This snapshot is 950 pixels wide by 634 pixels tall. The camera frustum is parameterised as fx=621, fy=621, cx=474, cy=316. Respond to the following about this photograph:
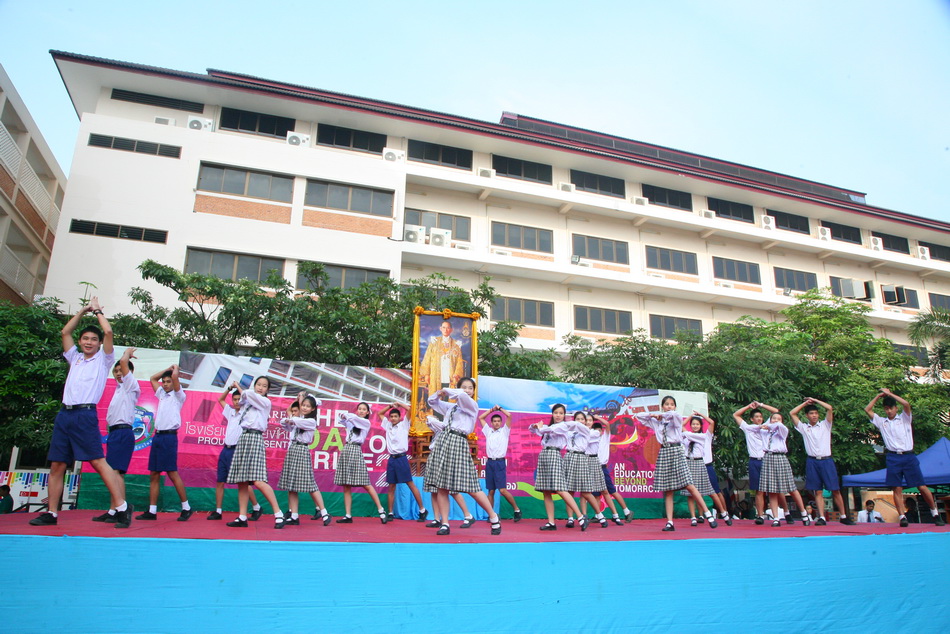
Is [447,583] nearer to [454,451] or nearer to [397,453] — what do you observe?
[454,451]

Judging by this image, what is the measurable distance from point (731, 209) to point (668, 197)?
9.72ft

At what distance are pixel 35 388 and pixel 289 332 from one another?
14.0 feet

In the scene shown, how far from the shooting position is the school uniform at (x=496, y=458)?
9047 millimetres

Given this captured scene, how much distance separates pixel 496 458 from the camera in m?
9.09

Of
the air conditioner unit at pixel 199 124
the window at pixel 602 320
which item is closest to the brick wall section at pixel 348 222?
the air conditioner unit at pixel 199 124

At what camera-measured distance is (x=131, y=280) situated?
52.6ft

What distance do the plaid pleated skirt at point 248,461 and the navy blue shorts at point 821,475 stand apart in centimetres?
738

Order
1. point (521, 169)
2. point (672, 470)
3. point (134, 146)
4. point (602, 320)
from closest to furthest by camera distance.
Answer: point (672, 470) → point (134, 146) → point (602, 320) → point (521, 169)

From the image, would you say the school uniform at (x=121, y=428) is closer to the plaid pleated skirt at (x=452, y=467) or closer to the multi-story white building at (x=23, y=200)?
the plaid pleated skirt at (x=452, y=467)

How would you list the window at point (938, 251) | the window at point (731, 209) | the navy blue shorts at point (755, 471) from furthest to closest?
the window at point (938, 251), the window at point (731, 209), the navy blue shorts at point (755, 471)

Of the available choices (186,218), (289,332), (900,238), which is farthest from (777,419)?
(900,238)

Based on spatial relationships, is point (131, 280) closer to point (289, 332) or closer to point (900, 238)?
point (289, 332)

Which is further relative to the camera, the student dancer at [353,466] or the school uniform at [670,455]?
the student dancer at [353,466]

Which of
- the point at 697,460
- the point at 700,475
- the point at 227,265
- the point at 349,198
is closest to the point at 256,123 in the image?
the point at 349,198
